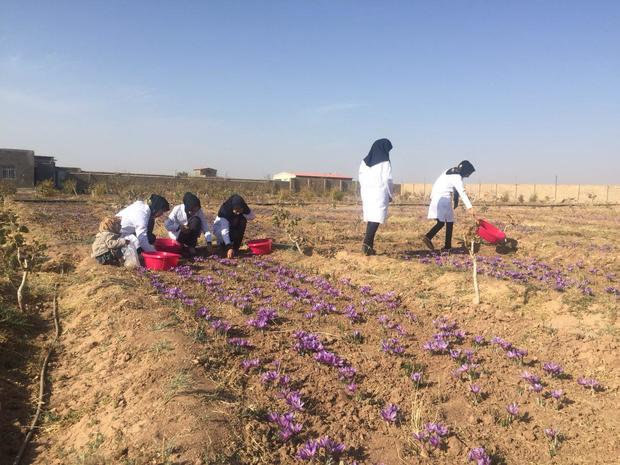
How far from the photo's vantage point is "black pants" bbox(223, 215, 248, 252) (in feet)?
26.9

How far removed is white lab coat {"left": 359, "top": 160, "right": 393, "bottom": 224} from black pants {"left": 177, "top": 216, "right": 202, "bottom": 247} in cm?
298

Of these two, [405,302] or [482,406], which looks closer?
[482,406]

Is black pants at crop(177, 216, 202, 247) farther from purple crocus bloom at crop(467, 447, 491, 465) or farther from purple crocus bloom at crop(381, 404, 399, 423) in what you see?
purple crocus bloom at crop(467, 447, 491, 465)

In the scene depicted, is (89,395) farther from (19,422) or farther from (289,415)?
(289,415)

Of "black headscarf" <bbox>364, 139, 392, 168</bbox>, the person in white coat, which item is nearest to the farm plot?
the person in white coat

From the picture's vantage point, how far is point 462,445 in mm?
2820

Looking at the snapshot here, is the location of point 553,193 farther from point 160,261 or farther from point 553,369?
point 553,369

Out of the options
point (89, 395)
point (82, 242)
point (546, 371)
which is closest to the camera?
point (89, 395)

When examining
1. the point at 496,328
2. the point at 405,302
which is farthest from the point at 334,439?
the point at 405,302

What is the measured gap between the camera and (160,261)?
263 inches

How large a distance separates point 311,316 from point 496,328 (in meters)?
1.99

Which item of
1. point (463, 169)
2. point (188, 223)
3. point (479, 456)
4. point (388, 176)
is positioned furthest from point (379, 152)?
point (479, 456)

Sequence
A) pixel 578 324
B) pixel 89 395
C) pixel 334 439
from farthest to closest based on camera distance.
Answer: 1. pixel 578 324
2. pixel 89 395
3. pixel 334 439

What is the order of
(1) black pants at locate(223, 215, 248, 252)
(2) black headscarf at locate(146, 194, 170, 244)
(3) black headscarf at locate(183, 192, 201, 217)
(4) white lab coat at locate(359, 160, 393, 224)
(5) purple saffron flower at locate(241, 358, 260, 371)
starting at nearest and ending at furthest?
1. (5) purple saffron flower at locate(241, 358, 260, 371)
2. (2) black headscarf at locate(146, 194, 170, 244)
3. (4) white lab coat at locate(359, 160, 393, 224)
4. (3) black headscarf at locate(183, 192, 201, 217)
5. (1) black pants at locate(223, 215, 248, 252)
